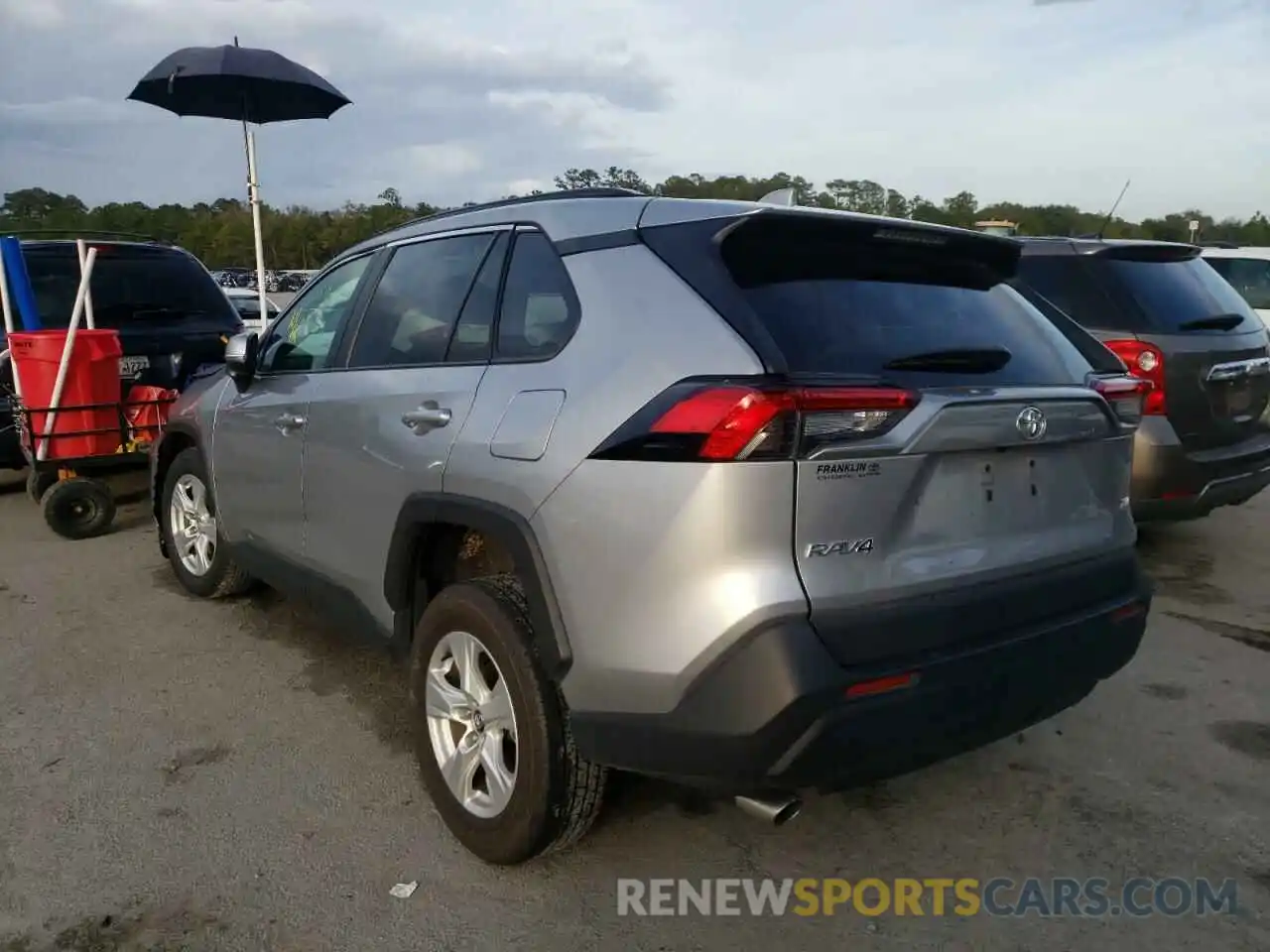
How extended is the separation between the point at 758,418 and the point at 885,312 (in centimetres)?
61

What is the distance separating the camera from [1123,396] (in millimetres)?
3000

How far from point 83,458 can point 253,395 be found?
116 inches

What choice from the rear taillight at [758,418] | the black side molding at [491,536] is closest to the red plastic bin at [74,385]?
the black side molding at [491,536]

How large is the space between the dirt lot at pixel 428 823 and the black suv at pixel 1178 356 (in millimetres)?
891

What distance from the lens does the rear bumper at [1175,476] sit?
16.4 feet

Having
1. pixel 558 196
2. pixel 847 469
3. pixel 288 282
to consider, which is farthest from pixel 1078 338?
pixel 288 282

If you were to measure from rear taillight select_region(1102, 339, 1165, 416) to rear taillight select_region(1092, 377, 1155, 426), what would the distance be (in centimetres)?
222

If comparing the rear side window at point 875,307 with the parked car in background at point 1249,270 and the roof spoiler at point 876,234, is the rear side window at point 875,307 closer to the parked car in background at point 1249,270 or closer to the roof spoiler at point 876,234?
the roof spoiler at point 876,234

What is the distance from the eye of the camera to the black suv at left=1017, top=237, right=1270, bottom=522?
5.04m

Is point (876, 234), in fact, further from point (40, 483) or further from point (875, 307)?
point (40, 483)

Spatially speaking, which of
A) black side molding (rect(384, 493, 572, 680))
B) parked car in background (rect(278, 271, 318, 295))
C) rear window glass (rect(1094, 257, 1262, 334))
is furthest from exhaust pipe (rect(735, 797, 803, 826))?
parked car in background (rect(278, 271, 318, 295))

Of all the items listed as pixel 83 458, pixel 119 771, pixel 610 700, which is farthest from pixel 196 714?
pixel 83 458

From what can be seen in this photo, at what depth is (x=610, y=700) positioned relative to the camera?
2.40 metres

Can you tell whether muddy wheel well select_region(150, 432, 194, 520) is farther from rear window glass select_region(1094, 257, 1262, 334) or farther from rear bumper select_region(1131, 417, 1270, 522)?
rear window glass select_region(1094, 257, 1262, 334)
